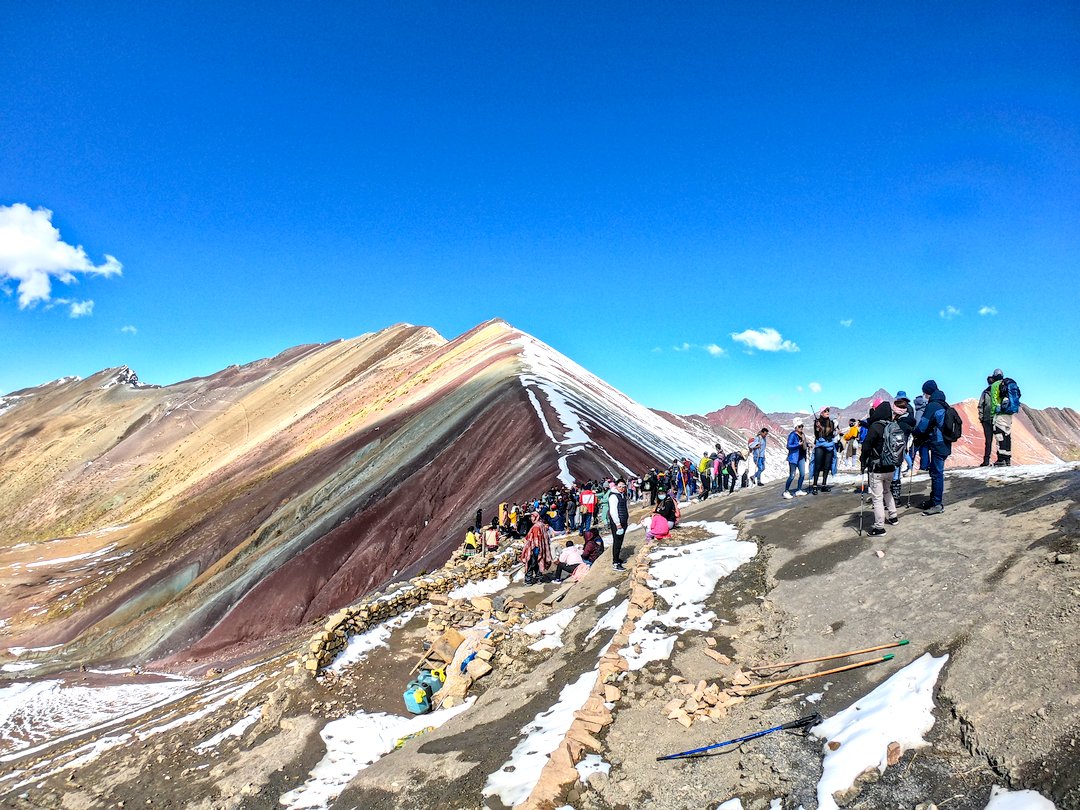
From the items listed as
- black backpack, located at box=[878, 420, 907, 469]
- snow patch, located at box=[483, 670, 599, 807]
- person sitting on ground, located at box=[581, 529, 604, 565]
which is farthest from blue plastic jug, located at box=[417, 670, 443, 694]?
black backpack, located at box=[878, 420, 907, 469]

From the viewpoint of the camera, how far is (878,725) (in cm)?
546

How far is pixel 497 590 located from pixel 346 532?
65.0 feet

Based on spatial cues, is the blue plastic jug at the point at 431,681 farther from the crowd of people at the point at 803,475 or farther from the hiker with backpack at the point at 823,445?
the hiker with backpack at the point at 823,445

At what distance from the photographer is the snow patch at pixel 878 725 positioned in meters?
5.11

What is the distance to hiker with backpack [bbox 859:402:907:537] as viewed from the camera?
9.56m

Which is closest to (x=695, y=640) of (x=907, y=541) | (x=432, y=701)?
(x=907, y=541)

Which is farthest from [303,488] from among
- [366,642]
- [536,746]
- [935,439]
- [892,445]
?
[935,439]

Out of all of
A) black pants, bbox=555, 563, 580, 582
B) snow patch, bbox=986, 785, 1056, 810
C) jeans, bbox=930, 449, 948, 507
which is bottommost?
black pants, bbox=555, 563, 580, 582

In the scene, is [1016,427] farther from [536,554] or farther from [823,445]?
[536,554]

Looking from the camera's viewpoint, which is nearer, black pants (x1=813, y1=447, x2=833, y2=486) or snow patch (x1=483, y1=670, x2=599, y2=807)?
snow patch (x1=483, y1=670, x2=599, y2=807)

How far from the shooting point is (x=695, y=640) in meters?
8.64

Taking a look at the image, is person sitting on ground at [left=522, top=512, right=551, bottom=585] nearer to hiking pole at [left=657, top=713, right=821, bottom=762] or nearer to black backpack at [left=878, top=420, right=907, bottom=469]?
black backpack at [left=878, top=420, right=907, bottom=469]

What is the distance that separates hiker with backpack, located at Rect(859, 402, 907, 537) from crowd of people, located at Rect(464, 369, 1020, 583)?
0.7 inches

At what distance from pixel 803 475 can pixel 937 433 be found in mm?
5904
